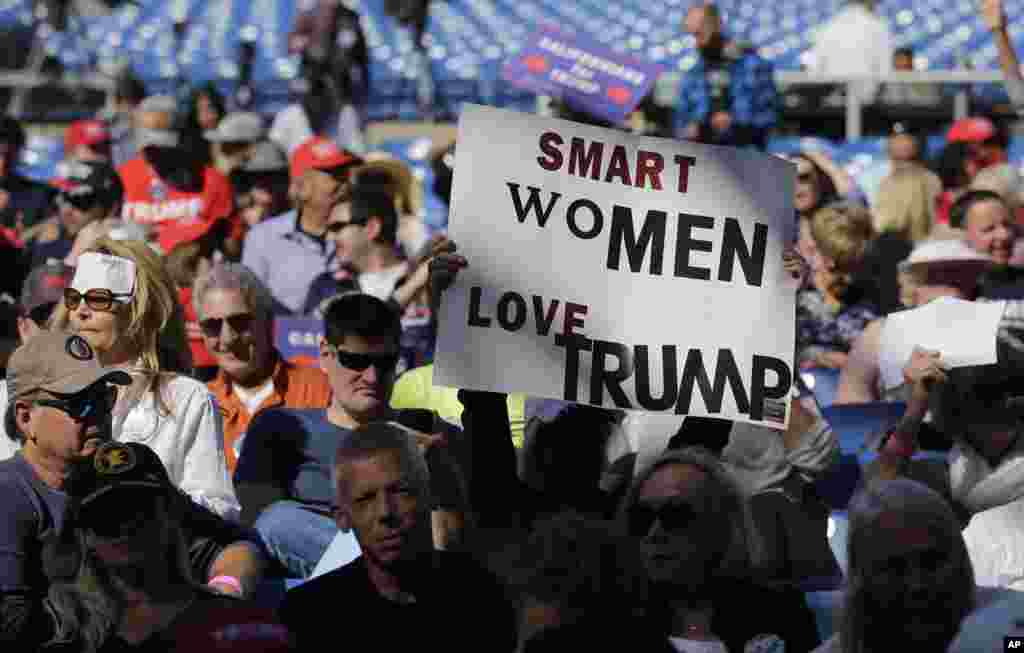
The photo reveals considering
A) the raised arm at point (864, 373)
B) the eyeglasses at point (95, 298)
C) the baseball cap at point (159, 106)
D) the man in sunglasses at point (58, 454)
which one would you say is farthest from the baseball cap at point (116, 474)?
the baseball cap at point (159, 106)

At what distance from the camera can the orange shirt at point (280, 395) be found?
23.7ft

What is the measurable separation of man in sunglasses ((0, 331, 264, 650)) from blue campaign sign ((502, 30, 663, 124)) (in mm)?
4764

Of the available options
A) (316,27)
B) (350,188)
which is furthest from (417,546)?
(316,27)

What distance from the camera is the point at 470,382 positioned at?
5996 millimetres

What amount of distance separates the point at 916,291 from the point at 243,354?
2.32 meters

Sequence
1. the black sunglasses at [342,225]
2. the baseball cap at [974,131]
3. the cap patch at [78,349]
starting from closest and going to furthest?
the cap patch at [78,349]
the black sunglasses at [342,225]
the baseball cap at [974,131]

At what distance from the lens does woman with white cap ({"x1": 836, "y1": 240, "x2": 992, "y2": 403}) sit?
764 cm

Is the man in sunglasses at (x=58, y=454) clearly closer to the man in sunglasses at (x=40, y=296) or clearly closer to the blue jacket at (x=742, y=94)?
the man in sunglasses at (x=40, y=296)

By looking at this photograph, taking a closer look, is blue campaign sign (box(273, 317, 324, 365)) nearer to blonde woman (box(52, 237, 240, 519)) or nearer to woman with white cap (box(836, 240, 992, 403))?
blonde woman (box(52, 237, 240, 519))

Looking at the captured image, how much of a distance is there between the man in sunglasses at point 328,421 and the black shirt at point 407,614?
1199mm

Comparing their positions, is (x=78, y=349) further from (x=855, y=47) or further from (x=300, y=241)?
(x=855, y=47)

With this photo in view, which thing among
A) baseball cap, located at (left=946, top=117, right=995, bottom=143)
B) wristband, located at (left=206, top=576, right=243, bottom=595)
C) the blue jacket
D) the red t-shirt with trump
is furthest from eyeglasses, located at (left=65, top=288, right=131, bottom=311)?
baseball cap, located at (left=946, top=117, right=995, bottom=143)

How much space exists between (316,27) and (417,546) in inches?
472

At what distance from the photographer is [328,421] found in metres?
6.54
